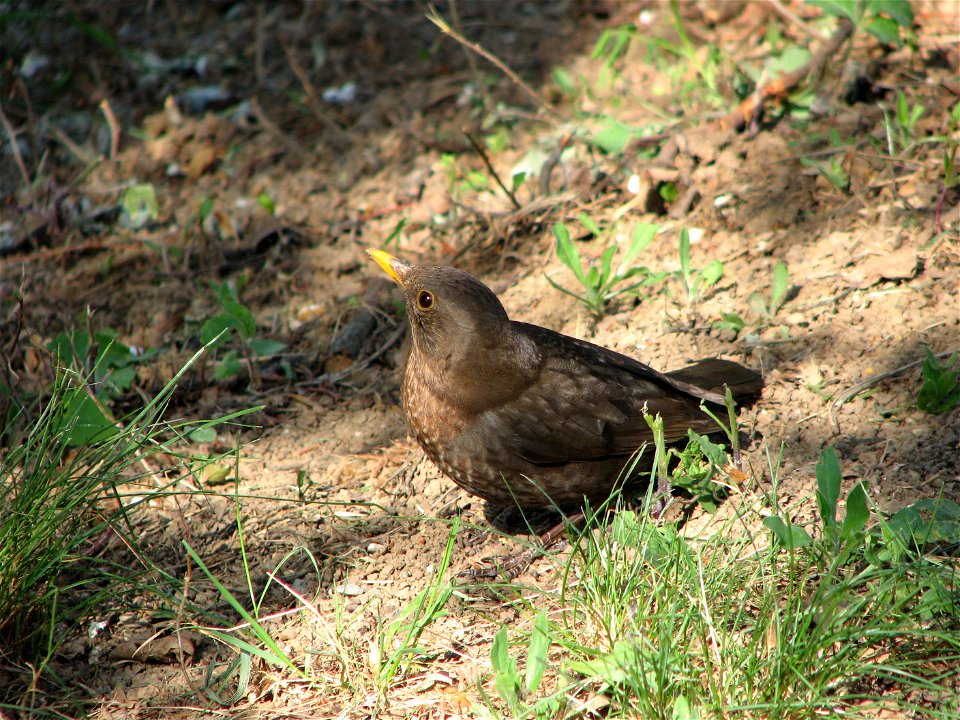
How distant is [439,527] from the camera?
153 inches

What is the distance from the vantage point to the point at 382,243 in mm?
5379

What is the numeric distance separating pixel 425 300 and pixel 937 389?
2.06m

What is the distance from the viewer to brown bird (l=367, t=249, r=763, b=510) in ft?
12.1

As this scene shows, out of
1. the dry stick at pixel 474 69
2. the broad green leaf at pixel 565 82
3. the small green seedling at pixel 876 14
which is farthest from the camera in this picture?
the broad green leaf at pixel 565 82

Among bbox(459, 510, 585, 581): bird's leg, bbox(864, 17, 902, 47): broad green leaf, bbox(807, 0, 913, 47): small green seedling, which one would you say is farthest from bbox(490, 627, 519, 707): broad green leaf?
bbox(864, 17, 902, 47): broad green leaf

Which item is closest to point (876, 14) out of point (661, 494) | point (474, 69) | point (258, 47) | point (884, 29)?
point (884, 29)

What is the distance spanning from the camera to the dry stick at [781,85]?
5.06m

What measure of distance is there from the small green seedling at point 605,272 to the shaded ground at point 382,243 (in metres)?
0.12

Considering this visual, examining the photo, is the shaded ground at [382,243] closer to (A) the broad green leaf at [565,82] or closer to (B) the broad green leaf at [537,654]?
(A) the broad green leaf at [565,82]

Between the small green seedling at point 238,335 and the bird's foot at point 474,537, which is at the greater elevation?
the small green seedling at point 238,335

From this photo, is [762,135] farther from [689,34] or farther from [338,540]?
[338,540]

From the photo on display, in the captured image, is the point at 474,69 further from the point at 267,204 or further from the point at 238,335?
the point at 238,335

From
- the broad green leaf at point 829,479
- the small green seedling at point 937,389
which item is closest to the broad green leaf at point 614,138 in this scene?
the small green seedling at point 937,389

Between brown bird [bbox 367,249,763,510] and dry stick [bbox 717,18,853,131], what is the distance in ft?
6.18
